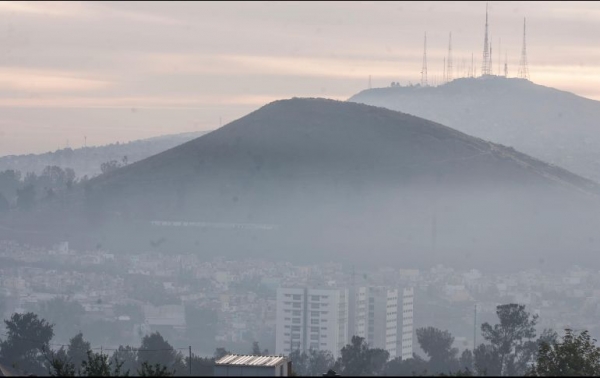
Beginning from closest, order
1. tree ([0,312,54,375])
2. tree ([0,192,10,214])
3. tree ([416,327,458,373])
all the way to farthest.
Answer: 1. tree ([0,312,54,375])
2. tree ([416,327,458,373])
3. tree ([0,192,10,214])

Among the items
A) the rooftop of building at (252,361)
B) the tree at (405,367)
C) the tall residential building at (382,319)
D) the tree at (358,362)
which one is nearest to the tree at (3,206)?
the tall residential building at (382,319)

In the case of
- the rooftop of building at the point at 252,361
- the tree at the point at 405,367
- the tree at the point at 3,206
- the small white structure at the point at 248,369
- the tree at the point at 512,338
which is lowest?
the tree at the point at 405,367

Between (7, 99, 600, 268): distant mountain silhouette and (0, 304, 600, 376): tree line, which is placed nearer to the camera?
(0, 304, 600, 376): tree line

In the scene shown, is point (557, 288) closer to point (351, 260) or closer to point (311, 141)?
point (351, 260)

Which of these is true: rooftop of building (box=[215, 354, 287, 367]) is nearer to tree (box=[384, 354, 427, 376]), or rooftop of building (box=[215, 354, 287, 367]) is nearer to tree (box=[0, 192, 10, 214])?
tree (box=[384, 354, 427, 376])

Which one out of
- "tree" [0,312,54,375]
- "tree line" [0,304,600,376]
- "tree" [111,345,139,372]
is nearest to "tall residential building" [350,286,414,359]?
"tree line" [0,304,600,376]

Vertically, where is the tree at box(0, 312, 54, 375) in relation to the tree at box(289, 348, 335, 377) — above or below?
above

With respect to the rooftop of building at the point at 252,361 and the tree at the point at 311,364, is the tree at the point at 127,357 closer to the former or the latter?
the tree at the point at 311,364
